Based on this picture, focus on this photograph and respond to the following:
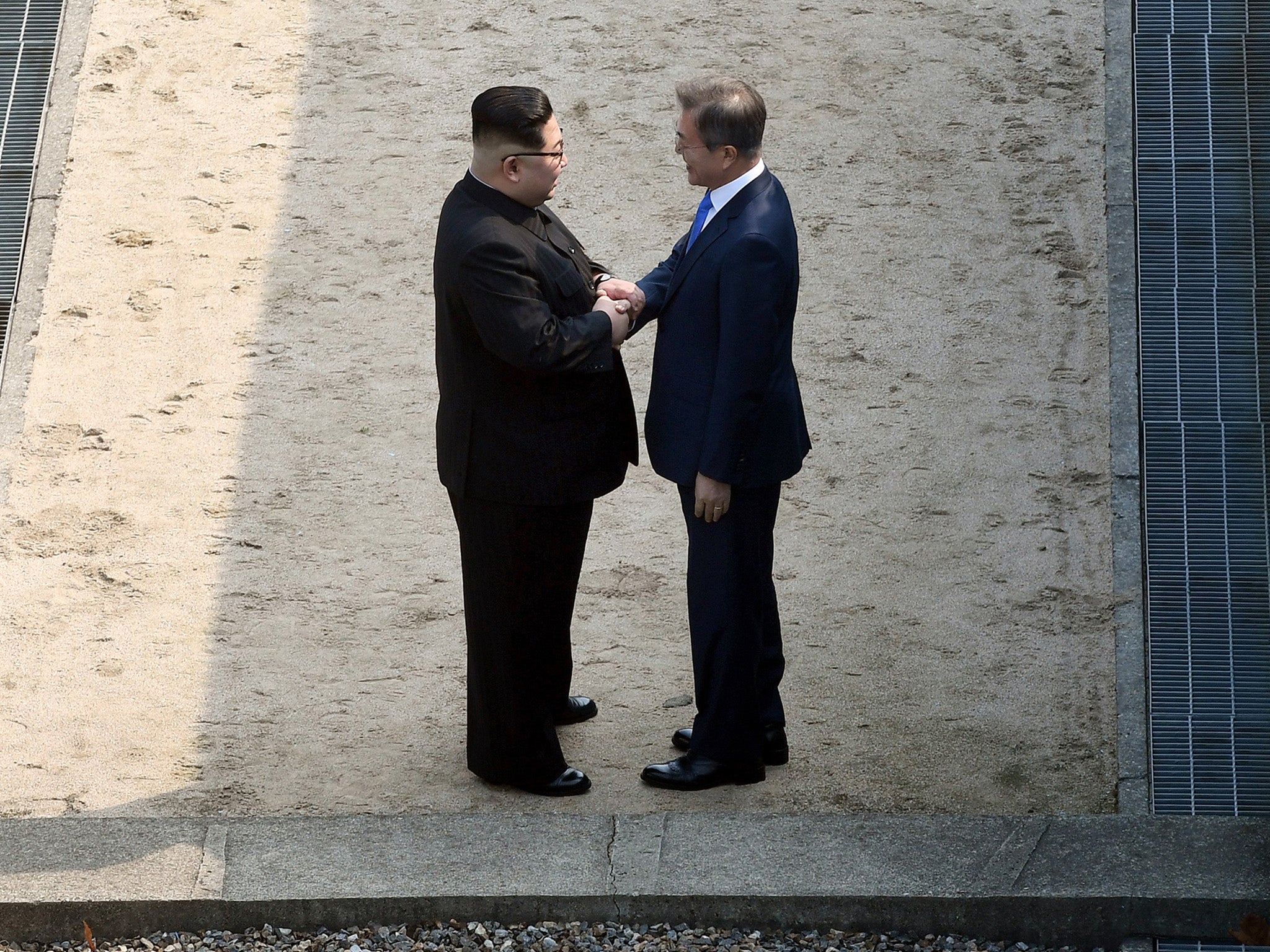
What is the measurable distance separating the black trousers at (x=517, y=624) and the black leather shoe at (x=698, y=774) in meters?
0.26

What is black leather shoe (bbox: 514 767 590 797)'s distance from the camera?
13.0 ft

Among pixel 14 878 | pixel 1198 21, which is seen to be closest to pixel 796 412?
pixel 14 878

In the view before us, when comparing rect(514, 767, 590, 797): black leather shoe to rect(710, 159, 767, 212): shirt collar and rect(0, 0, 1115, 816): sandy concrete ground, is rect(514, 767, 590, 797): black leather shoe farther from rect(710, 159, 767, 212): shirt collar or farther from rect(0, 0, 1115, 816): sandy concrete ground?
rect(710, 159, 767, 212): shirt collar

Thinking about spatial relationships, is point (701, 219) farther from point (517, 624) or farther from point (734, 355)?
point (517, 624)

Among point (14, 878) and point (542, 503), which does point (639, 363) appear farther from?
point (14, 878)

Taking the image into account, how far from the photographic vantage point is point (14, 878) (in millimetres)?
3420

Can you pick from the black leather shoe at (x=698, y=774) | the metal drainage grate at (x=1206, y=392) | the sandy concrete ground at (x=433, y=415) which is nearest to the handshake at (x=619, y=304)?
the black leather shoe at (x=698, y=774)

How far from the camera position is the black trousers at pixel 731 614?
12.2ft

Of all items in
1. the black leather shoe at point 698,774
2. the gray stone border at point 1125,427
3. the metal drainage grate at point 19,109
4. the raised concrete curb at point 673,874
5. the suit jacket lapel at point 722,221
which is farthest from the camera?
the metal drainage grate at point 19,109

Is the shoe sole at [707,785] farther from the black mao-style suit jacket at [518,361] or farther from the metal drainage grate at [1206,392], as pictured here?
the metal drainage grate at [1206,392]

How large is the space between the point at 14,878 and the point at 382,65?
5.30m

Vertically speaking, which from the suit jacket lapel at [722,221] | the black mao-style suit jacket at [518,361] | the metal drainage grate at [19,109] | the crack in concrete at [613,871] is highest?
the metal drainage grate at [19,109]

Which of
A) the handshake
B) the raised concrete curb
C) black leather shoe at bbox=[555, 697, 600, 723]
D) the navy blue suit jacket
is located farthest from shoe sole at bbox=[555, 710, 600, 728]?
the handshake

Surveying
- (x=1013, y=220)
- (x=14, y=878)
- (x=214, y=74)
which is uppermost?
(x=214, y=74)
